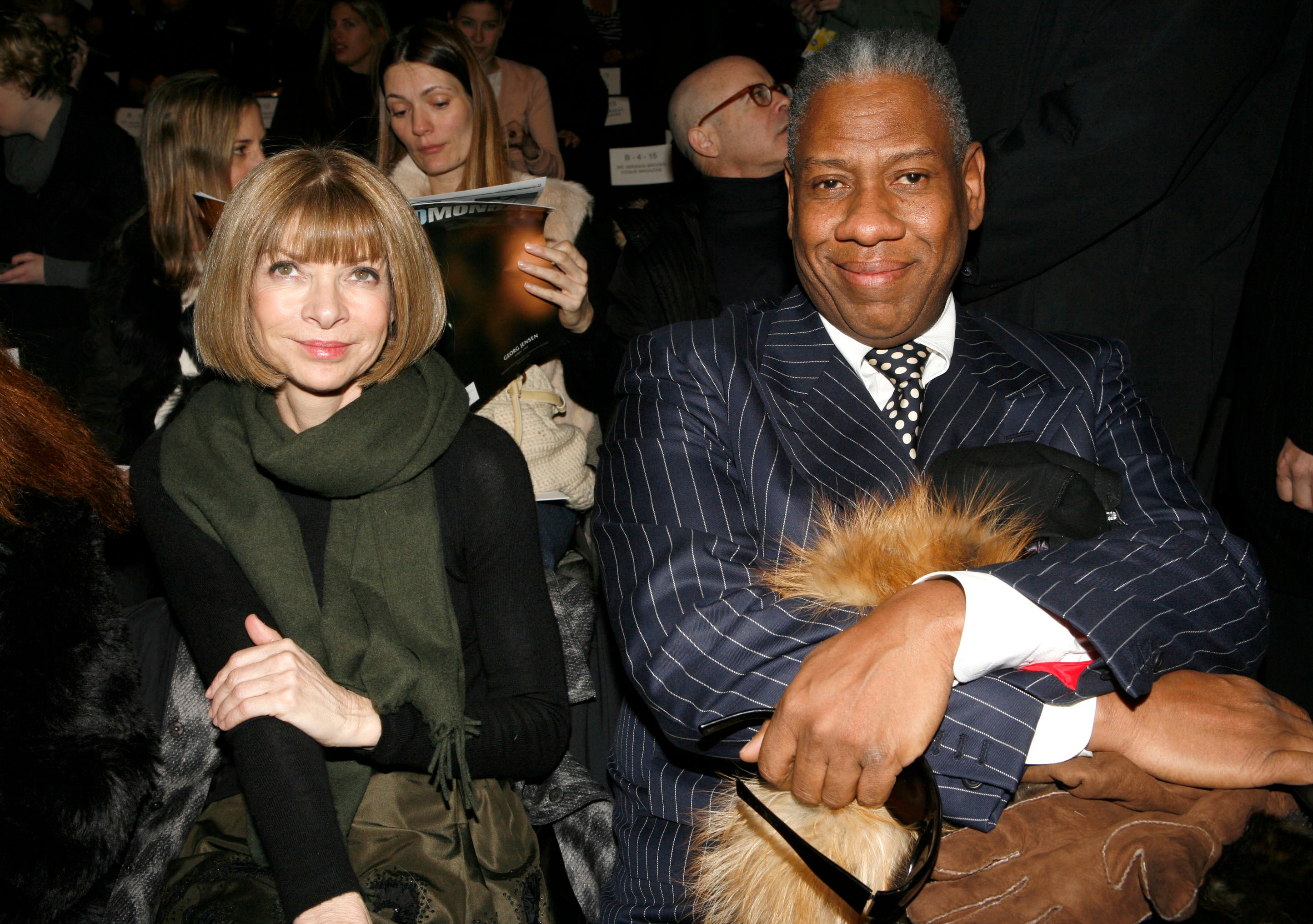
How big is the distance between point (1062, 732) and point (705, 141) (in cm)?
242

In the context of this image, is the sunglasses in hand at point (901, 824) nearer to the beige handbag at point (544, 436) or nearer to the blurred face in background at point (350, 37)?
the beige handbag at point (544, 436)

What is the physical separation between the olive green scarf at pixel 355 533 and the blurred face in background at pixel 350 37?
3.21 meters

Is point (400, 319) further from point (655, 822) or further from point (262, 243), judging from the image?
point (655, 822)

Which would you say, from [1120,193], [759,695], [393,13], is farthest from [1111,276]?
[393,13]

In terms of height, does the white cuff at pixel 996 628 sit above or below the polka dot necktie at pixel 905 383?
below

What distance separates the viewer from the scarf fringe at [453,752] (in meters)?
1.73

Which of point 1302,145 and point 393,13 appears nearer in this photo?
point 1302,145

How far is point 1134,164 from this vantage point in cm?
211

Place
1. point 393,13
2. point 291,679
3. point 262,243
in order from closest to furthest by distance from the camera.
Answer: point 291,679 → point 262,243 → point 393,13

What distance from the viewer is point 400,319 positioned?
6.33ft

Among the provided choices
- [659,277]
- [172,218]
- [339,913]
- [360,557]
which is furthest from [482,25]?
[339,913]

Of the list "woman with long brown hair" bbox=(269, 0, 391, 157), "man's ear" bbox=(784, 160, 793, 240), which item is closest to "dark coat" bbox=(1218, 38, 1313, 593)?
"man's ear" bbox=(784, 160, 793, 240)

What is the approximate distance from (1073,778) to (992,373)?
2.72 feet

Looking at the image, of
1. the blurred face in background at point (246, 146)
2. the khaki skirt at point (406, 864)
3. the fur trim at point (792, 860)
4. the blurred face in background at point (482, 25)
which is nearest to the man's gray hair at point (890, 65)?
the fur trim at point (792, 860)
